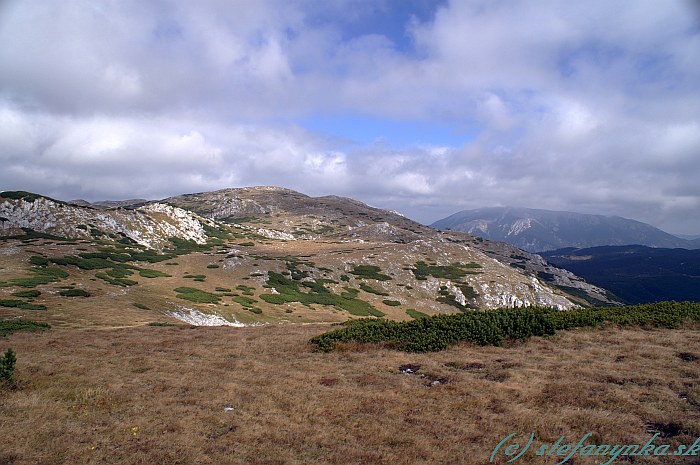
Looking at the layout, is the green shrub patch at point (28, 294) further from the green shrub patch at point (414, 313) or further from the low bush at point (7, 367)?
the green shrub patch at point (414, 313)

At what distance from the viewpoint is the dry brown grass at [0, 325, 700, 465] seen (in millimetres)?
9555

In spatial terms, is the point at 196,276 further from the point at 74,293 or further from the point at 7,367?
the point at 7,367

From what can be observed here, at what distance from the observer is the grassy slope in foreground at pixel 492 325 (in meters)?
20.3

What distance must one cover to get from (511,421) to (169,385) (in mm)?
12394

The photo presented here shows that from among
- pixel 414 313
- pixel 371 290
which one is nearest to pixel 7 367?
pixel 414 313

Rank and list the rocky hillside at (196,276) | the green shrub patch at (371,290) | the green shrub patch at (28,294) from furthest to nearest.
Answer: the green shrub patch at (371,290), the rocky hillside at (196,276), the green shrub patch at (28,294)

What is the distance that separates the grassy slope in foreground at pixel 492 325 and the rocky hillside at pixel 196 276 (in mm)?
23093

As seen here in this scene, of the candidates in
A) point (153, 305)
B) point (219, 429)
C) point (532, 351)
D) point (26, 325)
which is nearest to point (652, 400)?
point (532, 351)

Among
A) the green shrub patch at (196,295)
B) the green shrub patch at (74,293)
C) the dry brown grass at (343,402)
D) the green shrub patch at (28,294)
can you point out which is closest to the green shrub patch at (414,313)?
the green shrub patch at (196,295)

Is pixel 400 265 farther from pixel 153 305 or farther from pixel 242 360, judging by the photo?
pixel 242 360

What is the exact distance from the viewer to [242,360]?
19062 mm

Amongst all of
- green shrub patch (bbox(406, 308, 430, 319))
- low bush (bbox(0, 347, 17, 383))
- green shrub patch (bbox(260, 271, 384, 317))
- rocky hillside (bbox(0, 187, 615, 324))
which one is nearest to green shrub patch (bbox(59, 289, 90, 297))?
rocky hillside (bbox(0, 187, 615, 324))

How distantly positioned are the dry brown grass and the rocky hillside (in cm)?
2000

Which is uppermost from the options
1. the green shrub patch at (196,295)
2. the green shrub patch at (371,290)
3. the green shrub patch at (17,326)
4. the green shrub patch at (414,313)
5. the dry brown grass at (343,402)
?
the dry brown grass at (343,402)
